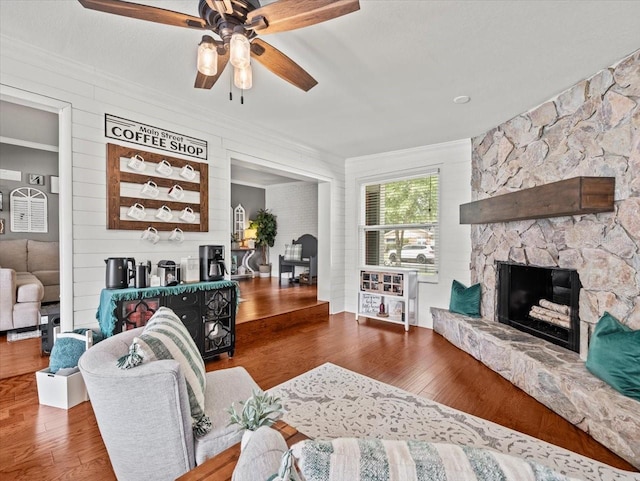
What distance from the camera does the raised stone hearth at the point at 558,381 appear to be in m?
1.90

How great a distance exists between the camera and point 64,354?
2449mm

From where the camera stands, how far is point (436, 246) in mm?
4648

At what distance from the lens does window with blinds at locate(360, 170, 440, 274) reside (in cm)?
473

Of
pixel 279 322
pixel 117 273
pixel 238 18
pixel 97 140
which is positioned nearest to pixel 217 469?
pixel 238 18

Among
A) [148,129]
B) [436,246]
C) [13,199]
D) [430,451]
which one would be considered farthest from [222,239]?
[13,199]

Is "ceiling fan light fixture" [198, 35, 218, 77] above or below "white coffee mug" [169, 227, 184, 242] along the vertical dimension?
above

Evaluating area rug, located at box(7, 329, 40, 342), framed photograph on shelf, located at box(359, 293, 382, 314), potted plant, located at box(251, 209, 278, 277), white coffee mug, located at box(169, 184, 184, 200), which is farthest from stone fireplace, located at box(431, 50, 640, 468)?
potted plant, located at box(251, 209, 278, 277)

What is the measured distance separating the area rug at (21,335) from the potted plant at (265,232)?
4926 millimetres

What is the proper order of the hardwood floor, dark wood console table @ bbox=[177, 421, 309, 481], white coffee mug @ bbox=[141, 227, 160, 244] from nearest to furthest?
dark wood console table @ bbox=[177, 421, 309, 481] → the hardwood floor → white coffee mug @ bbox=[141, 227, 160, 244]

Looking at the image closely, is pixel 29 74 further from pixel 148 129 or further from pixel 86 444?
pixel 86 444

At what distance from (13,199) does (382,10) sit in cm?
608

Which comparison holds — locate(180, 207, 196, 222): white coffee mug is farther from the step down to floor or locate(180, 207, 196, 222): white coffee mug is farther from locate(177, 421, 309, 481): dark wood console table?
locate(177, 421, 309, 481): dark wood console table

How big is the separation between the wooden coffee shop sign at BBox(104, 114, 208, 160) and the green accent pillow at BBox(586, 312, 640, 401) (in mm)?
3895

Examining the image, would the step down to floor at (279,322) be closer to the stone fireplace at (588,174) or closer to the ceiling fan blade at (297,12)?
the stone fireplace at (588,174)
